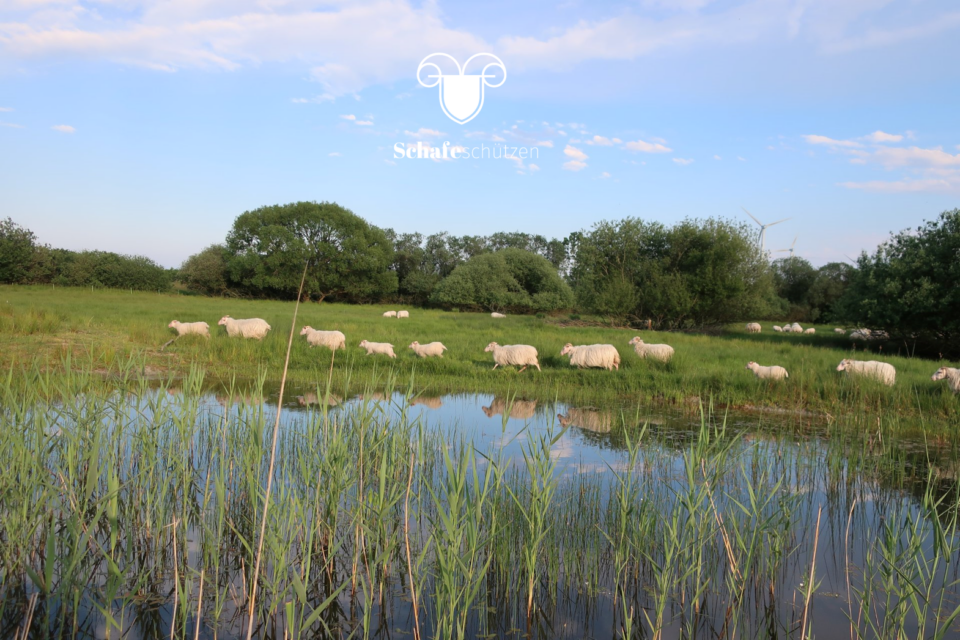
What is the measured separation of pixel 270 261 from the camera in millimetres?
51812

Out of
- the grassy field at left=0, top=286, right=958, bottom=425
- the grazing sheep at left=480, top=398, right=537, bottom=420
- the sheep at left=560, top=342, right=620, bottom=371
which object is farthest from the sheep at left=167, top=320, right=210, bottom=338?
the sheep at left=560, top=342, right=620, bottom=371

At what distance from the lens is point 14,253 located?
43812 millimetres

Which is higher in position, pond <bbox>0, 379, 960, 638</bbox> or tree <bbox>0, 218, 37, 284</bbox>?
tree <bbox>0, 218, 37, 284</bbox>

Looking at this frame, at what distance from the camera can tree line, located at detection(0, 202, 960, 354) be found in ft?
76.2

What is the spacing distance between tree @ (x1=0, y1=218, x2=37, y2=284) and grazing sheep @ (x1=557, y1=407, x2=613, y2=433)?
1967 inches

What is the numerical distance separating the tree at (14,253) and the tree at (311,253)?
1501cm

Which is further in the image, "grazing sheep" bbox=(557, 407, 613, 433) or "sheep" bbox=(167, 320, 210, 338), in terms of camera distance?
"sheep" bbox=(167, 320, 210, 338)

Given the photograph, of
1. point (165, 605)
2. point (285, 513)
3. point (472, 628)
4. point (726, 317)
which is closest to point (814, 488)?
point (472, 628)

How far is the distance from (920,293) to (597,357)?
52.1ft

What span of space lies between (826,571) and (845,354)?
1708 centimetres

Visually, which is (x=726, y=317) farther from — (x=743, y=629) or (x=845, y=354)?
(x=743, y=629)

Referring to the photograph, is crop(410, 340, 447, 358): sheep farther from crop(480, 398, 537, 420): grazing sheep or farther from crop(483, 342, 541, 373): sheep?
crop(480, 398, 537, 420): grazing sheep

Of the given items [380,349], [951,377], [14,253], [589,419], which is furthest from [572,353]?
[14,253]

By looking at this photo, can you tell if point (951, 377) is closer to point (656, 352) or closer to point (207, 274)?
point (656, 352)
